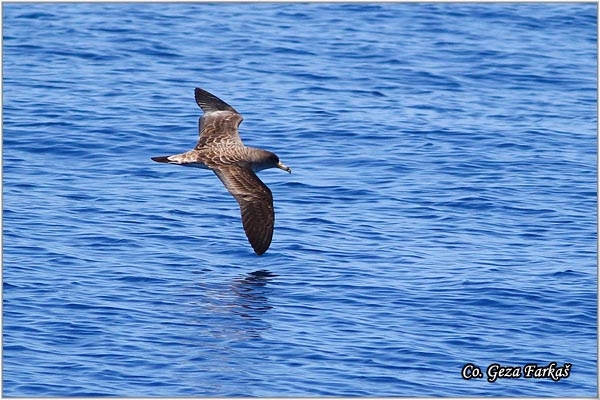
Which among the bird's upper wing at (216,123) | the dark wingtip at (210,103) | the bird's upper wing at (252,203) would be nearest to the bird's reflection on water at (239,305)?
the bird's upper wing at (252,203)

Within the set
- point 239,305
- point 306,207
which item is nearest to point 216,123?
point 306,207

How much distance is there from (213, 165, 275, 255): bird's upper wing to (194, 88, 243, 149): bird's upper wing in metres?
1.00

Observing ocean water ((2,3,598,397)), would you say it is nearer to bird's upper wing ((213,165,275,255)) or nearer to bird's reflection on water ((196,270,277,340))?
bird's reflection on water ((196,270,277,340))

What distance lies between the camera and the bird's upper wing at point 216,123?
1561cm

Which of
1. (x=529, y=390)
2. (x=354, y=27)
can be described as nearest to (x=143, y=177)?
(x=529, y=390)

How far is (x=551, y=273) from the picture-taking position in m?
14.1

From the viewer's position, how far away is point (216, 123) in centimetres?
1614

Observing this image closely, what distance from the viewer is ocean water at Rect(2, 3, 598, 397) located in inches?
446

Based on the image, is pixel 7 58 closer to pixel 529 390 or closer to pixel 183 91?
pixel 183 91

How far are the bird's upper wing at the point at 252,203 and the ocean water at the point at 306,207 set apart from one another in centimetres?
43

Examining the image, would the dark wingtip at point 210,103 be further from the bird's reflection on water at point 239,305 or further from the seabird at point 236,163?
the bird's reflection on water at point 239,305

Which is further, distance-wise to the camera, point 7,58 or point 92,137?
point 7,58

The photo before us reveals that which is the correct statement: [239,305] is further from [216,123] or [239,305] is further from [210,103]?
[210,103]

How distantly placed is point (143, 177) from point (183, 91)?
549 centimetres
